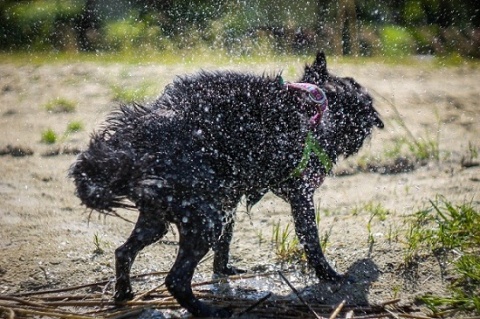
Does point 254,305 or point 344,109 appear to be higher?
point 344,109

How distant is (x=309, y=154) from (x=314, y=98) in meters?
0.40

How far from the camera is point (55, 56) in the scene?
11.0 metres

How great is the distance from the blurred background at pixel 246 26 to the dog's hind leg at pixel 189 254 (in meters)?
6.79

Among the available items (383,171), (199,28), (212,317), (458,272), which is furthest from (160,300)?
(199,28)

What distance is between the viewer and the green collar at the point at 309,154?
15.5 ft

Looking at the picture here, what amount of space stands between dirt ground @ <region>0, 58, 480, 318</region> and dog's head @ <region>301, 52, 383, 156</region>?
0.61 m

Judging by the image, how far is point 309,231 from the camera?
4.75m

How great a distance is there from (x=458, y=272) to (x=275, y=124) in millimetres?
1549

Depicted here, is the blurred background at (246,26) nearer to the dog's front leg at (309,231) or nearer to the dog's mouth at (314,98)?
the dog's mouth at (314,98)

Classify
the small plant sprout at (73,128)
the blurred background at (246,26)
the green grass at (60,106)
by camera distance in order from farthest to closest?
the blurred background at (246,26) < the green grass at (60,106) < the small plant sprout at (73,128)

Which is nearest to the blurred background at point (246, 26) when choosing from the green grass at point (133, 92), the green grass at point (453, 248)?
the green grass at point (133, 92)

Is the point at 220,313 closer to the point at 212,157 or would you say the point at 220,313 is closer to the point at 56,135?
the point at 212,157

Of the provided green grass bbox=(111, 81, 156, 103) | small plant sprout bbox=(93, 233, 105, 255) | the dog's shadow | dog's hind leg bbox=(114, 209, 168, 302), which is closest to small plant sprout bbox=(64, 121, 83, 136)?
green grass bbox=(111, 81, 156, 103)

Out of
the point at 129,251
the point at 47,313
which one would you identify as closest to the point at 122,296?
the point at 129,251
